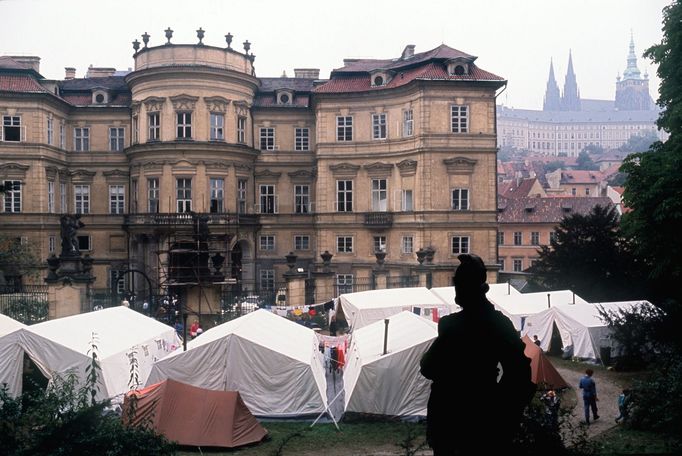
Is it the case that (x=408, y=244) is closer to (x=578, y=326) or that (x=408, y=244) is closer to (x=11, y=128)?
(x=578, y=326)

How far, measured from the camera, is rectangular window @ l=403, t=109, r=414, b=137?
118ft

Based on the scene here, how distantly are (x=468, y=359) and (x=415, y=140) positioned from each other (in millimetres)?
32746

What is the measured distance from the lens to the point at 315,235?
1587 inches

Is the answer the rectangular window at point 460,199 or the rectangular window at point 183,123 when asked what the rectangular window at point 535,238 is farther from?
the rectangular window at point 183,123

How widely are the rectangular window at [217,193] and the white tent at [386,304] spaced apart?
15.8 m

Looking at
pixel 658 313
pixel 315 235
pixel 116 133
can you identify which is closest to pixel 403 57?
pixel 315 235

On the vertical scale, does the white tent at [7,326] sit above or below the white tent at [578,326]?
above

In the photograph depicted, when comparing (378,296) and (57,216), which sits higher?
(57,216)

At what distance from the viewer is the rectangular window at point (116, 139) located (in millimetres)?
41219

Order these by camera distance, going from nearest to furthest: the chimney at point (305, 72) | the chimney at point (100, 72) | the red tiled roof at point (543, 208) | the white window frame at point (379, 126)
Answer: the white window frame at point (379, 126), the chimney at point (100, 72), the chimney at point (305, 72), the red tiled roof at point (543, 208)

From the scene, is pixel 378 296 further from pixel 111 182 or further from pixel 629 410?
pixel 111 182

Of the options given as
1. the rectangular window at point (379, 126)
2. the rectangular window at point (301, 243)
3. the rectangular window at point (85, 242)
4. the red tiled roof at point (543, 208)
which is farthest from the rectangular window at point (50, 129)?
the red tiled roof at point (543, 208)

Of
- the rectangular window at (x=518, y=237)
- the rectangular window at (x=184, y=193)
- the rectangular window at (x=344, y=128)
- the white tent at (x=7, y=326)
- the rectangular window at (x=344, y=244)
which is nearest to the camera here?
the white tent at (x=7, y=326)

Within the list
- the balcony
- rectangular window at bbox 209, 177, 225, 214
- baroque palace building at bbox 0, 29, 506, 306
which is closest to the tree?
baroque palace building at bbox 0, 29, 506, 306
